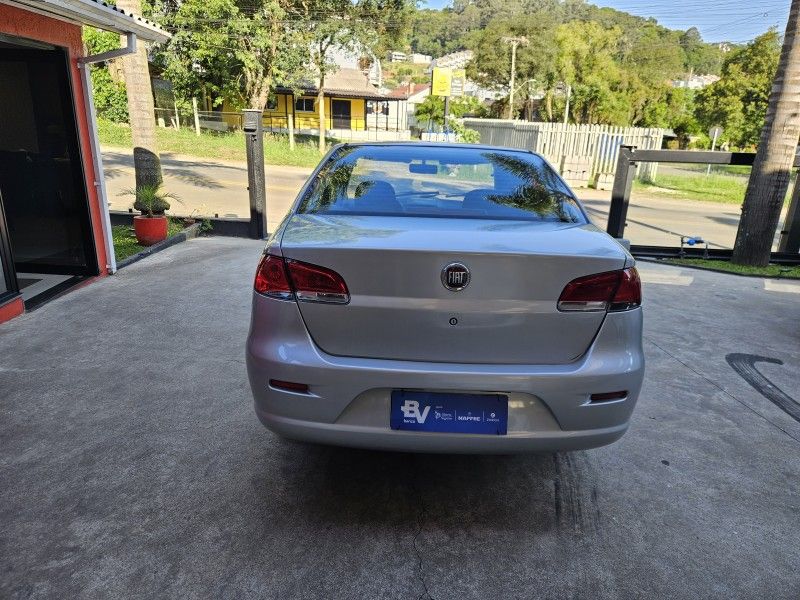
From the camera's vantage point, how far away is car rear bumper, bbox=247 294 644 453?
7.00 ft

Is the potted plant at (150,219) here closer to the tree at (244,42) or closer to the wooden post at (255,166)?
the wooden post at (255,166)

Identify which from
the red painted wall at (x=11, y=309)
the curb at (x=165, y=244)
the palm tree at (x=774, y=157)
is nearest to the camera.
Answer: the red painted wall at (x=11, y=309)

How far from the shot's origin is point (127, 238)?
25.9 ft

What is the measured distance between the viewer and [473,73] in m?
46.0

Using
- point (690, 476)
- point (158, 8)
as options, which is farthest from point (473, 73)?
point (690, 476)

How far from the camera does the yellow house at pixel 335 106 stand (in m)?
34.4

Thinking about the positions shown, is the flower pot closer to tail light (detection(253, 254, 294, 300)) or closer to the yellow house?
tail light (detection(253, 254, 294, 300))

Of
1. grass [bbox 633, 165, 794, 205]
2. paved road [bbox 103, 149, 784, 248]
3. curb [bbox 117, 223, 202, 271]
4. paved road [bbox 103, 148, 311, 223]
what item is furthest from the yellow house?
curb [bbox 117, 223, 202, 271]

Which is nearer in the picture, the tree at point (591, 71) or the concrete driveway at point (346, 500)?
the concrete driveway at point (346, 500)

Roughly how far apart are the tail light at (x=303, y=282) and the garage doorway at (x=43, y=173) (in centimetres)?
439

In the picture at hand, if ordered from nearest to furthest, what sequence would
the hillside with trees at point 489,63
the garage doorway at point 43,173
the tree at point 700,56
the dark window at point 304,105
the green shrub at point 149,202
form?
the garage doorway at point 43,173 → the green shrub at point 149,202 → the hillside with trees at point 489,63 → the dark window at point 304,105 → the tree at point 700,56

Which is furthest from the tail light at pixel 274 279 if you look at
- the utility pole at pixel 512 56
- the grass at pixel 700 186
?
the utility pole at pixel 512 56

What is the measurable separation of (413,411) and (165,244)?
662 centimetres

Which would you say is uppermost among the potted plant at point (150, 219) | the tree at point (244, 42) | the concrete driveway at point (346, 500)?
the tree at point (244, 42)
